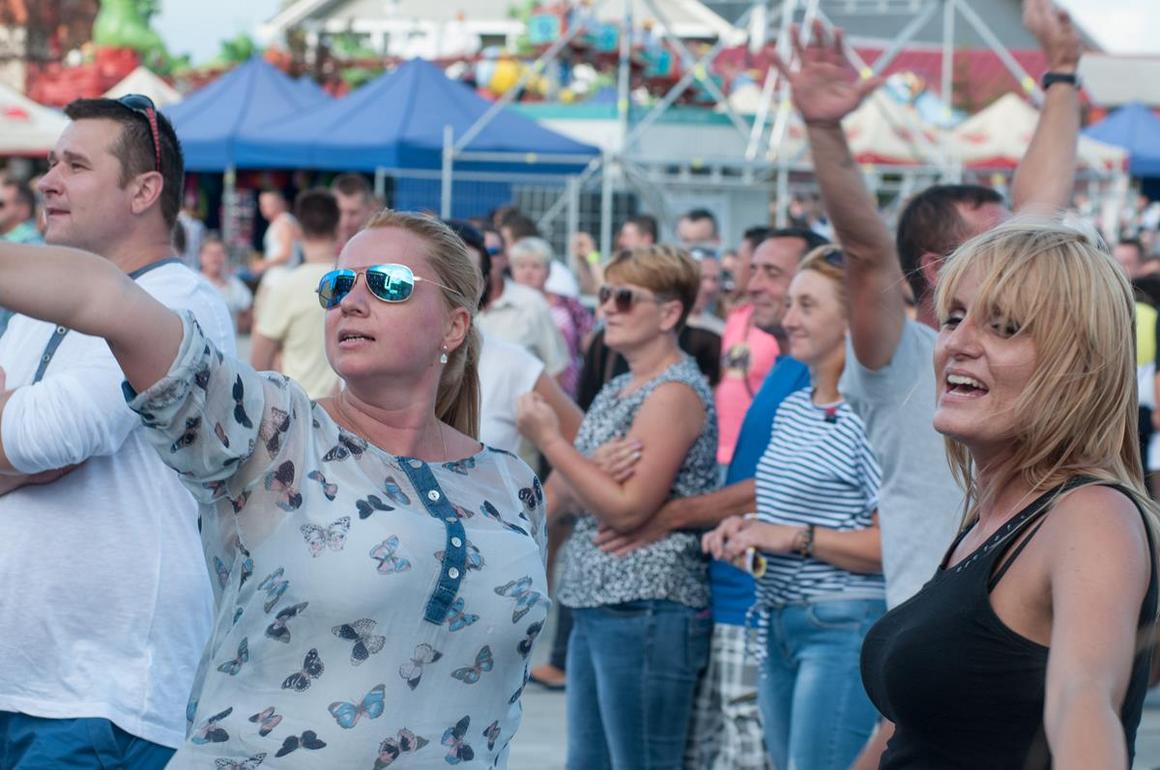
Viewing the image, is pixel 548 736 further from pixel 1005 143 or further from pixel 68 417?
pixel 1005 143

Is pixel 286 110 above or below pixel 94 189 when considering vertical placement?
below

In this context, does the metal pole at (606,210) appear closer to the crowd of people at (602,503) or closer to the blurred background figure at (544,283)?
the blurred background figure at (544,283)

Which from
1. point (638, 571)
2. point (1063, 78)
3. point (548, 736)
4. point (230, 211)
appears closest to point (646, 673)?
point (638, 571)

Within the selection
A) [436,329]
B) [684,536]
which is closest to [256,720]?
[436,329]

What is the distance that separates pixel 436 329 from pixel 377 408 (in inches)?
8.0

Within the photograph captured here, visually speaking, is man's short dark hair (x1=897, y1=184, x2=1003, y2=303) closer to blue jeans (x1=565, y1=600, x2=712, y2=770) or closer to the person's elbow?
the person's elbow

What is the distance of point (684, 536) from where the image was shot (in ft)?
16.7

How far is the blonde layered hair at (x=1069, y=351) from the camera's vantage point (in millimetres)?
2312

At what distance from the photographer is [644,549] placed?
502 cm

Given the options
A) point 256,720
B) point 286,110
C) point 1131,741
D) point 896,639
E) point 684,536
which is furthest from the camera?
point 286,110

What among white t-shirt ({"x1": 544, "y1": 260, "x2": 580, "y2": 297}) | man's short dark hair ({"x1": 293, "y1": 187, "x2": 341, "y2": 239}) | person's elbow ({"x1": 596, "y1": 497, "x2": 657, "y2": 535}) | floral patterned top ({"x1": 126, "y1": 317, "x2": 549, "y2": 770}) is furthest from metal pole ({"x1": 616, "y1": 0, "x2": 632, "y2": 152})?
floral patterned top ({"x1": 126, "y1": 317, "x2": 549, "y2": 770})

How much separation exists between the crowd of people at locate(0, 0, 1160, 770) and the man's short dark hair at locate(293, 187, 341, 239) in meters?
2.54

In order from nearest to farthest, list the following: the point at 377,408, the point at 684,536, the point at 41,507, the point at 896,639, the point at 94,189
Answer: the point at 896,639 < the point at 377,408 < the point at 41,507 < the point at 94,189 < the point at 684,536

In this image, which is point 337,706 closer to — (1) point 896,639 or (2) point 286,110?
(1) point 896,639
